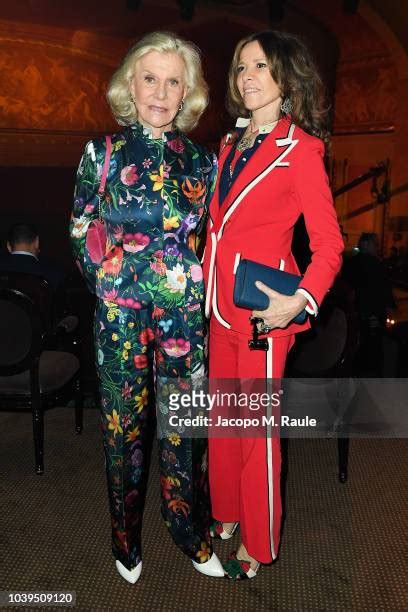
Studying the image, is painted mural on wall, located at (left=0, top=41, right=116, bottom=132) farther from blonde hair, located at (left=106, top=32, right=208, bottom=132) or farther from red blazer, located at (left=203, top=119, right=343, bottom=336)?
red blazer, located at (left=203, top=119, right=343, bottom=336)

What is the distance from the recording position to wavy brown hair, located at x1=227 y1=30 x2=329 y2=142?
5.09 ft

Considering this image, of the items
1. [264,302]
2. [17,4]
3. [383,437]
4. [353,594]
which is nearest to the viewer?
[264,302]

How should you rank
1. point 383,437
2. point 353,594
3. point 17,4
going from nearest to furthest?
1. point 353,594
2. point 383,437
3. point 17,4

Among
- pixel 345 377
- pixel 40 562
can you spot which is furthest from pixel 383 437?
pixel 40 562

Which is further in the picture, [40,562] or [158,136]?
[40,562]

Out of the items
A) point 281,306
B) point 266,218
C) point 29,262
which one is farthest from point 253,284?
point 29,262

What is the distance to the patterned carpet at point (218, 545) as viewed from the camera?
5.86 ft

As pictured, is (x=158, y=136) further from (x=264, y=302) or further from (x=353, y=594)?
(x=353, y=594)

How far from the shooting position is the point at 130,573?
5.96 ft

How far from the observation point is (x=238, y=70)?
1677mm

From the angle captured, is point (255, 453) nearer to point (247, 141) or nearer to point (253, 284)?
point (253, 284)

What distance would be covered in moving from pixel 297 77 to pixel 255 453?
111 cm

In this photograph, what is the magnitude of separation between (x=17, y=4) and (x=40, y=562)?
6.87m

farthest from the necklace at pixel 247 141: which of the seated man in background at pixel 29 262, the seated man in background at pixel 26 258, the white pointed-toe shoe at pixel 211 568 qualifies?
the seated man in background at pixel 26 258
